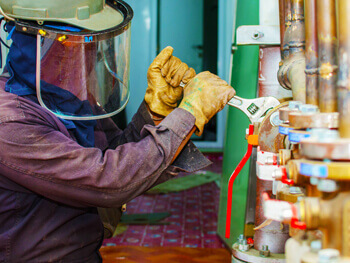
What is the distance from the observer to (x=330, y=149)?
0.66m

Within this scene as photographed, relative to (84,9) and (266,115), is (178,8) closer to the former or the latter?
(84,9)

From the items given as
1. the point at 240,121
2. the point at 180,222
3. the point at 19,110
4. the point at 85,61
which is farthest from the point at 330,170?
the point at 180,222

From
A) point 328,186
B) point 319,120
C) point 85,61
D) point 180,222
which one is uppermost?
point 85,61

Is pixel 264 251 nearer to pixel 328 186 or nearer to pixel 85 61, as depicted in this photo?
pixel 328 186

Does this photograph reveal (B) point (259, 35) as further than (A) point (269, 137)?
Yes

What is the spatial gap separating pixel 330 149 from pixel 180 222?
261 cm

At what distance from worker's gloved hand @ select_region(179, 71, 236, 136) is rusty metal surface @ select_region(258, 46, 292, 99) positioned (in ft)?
0.43

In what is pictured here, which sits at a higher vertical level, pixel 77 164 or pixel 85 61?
pixel 85 61

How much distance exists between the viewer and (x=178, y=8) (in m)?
4.74

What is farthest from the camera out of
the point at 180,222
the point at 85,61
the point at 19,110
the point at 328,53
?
the point at 180,222

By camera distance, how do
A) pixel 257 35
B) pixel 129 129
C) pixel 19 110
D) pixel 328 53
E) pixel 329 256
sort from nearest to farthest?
pixel 329 256 < pixel 328 53 < pixel 19 110 < pixel 257 35 < pixel 129 129

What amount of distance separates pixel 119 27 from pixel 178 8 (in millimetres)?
3492

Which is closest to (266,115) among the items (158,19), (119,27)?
(119,27)

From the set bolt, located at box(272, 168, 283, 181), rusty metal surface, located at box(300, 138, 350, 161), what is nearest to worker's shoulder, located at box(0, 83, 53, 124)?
bolt, located at box(272, 168, 283, 181)
